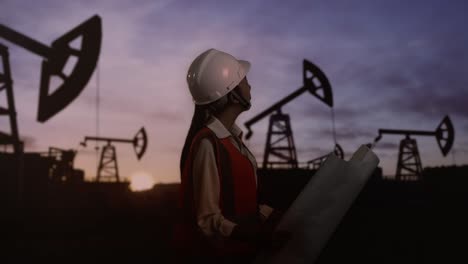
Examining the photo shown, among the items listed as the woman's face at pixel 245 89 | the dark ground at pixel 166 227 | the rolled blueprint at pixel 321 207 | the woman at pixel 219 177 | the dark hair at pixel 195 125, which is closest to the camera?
the rolled blueprint at pixel 321 207

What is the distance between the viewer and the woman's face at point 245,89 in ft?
8.27

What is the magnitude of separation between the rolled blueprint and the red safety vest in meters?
0.20

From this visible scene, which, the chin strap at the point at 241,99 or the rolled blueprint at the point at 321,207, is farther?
the chin strap at the point at 241,99

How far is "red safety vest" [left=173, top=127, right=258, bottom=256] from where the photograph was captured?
2.06m

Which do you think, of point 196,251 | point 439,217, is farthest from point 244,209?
point 439,217

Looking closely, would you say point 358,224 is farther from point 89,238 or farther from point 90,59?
point 90,59

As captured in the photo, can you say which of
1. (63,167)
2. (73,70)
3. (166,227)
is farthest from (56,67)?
(63,167)

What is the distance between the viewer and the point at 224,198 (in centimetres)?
210

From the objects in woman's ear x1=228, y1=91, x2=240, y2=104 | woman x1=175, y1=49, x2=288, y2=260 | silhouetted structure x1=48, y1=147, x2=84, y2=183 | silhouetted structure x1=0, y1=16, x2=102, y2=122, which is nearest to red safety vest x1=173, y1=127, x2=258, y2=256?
woman x1=175, y1=49, x2=288, y2=260

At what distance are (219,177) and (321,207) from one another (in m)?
0.52

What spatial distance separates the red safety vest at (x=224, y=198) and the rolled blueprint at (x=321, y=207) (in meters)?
0.20

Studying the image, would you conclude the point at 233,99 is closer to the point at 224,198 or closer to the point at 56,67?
the point at 224,198

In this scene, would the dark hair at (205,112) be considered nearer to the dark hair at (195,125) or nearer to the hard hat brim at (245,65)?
the dark hair at (195,125)


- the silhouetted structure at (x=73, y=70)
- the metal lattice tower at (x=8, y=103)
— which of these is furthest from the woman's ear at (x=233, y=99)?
the metal lattice tower at (x=8, y=103)
